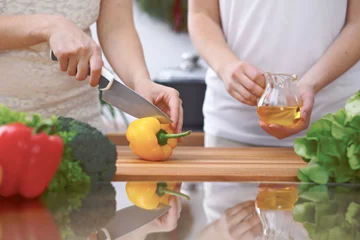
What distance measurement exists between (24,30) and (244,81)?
0.58 meters

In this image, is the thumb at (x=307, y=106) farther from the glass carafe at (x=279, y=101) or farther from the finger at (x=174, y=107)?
the finger at (x=174, y=107)

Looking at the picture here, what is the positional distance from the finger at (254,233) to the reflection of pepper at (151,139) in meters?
0.65

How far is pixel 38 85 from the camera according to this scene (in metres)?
1.84

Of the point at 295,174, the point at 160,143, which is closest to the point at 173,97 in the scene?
the point at 160,143

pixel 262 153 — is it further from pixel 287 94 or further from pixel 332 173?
pixel 332 173

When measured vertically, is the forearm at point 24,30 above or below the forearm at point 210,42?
above

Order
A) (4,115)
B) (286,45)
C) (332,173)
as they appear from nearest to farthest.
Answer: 1. (4,115)
2. (332,173)
3. (286,45)

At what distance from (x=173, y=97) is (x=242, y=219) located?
0.72 m

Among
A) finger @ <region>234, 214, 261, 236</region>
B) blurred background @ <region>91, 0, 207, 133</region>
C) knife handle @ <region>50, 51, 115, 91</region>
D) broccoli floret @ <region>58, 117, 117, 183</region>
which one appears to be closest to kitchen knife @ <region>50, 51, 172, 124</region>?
knife handle @ <region>50, 51, 115, 91</region>

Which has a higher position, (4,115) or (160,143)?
(4,115)

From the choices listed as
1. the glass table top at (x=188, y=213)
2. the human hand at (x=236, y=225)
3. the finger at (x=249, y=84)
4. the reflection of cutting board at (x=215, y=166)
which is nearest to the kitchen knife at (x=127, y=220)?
the glass table top at (x=188, y=213)

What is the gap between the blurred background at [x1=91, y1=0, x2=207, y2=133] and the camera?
Answer: 4.14 meters

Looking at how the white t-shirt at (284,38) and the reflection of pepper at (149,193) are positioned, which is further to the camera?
the white t-shirt at (284,38)

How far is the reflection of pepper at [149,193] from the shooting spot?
120 centimetres
